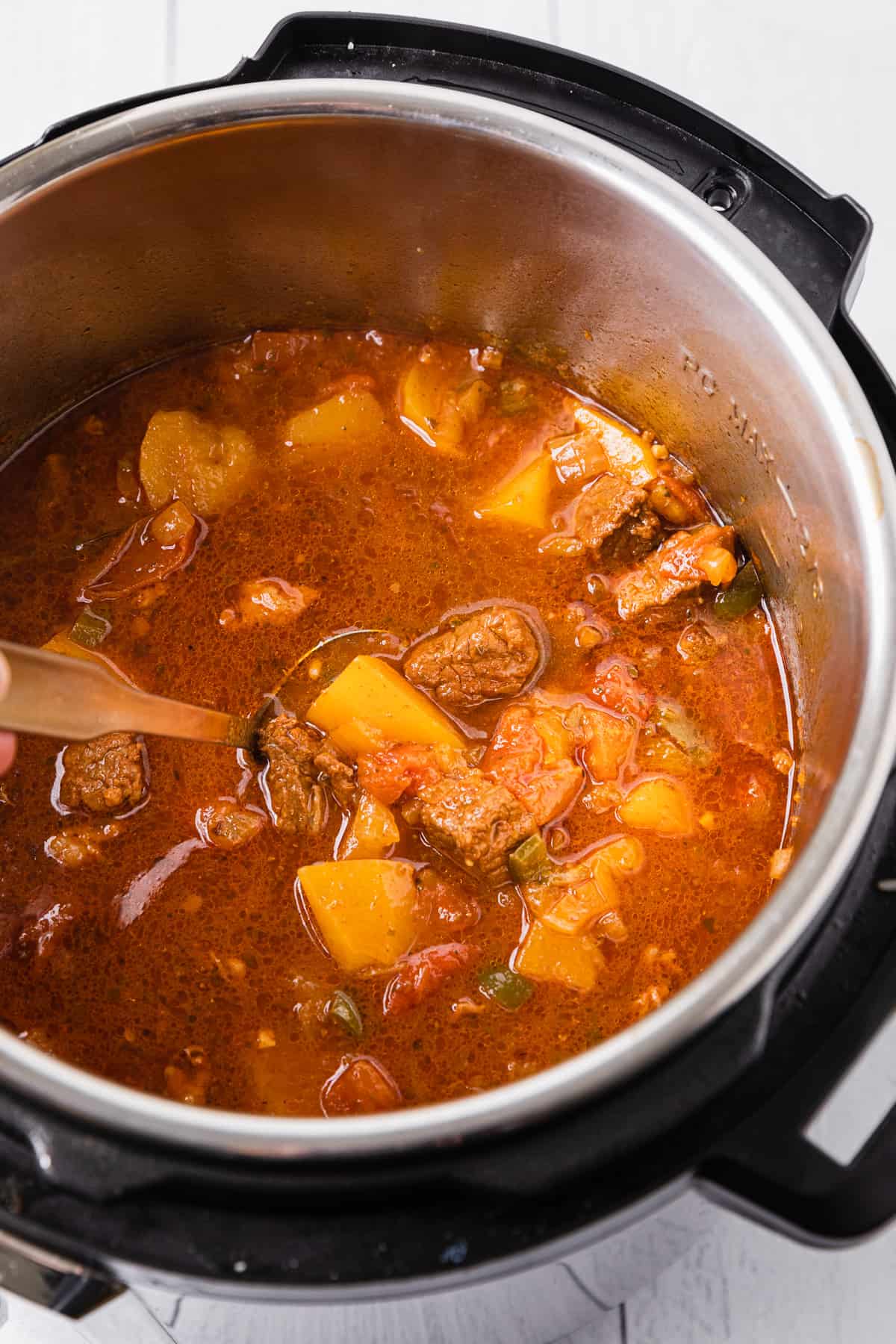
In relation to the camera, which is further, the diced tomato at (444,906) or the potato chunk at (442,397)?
the potato chunk at (442,397)

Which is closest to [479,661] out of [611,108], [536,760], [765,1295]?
[536,760]

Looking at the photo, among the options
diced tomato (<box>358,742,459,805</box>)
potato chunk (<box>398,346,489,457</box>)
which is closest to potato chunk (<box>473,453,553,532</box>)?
potato chunk (<box>398,346,489,457</box>)

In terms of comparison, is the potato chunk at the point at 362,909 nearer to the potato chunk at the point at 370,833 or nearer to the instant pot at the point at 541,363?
the potato chunk at the point at 370,833

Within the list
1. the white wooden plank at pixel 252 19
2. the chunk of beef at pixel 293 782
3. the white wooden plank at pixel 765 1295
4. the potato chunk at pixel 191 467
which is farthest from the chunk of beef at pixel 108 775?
the white wooden plank at pixel 252 19

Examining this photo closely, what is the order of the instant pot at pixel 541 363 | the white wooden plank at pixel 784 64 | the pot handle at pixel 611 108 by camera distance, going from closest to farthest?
1. the instant pot at pixel 541 363
2. the pot handle at pixel 611 108
3. the white wooden plank at pixel 784 64

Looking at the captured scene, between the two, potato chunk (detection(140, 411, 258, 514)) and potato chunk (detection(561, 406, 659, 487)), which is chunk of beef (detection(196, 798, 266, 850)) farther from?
potato chunk (detection(561, 406, 659, 487))
